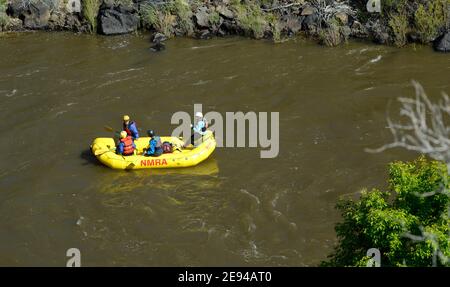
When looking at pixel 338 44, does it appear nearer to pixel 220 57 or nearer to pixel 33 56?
pixel 220 57

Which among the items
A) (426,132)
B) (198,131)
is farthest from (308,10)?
(426,132)

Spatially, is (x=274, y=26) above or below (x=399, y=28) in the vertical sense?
below

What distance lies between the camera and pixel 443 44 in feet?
77.9

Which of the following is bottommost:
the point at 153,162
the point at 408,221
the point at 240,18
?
the point at 153,162

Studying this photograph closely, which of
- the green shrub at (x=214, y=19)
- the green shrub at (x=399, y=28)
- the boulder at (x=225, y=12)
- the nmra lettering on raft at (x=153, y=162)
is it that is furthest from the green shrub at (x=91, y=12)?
the green shrub at (x=399, y=28)

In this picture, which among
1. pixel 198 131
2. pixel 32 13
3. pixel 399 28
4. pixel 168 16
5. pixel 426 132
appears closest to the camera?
pixel 426 132

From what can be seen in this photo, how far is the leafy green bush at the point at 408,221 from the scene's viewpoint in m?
8.52

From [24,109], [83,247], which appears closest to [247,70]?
[24,109]

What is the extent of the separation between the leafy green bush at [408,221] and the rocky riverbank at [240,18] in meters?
16.1

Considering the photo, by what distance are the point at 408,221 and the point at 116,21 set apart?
20069mm

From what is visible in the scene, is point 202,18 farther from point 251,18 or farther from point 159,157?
point 159,157
